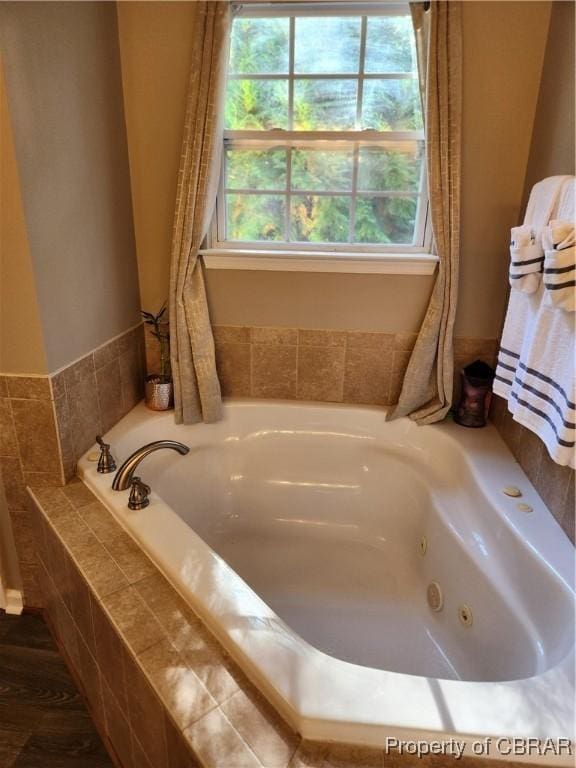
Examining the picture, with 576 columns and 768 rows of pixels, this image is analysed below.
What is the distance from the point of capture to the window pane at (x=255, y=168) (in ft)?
6.66

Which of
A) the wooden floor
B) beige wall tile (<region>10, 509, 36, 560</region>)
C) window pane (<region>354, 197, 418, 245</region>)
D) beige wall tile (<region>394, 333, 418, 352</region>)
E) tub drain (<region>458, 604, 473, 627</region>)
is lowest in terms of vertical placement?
the wooden floor

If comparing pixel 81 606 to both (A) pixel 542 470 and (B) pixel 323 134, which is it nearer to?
(A) pixel 542 470

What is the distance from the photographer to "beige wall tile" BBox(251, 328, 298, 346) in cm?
214

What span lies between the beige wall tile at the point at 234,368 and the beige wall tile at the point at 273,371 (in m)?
0.03

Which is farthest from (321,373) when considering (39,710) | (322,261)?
(39,710)

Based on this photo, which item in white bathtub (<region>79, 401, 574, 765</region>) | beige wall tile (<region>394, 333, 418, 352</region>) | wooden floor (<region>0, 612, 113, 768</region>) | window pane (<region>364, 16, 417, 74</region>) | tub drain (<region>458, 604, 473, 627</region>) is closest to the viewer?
white bathtub (<region>79, 401, 574, 765</region>)

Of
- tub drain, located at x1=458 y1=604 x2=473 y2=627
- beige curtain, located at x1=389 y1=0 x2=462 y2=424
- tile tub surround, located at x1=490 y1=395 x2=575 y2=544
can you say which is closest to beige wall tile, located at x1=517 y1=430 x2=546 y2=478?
tile tub surround, located at x1=490 y1=395 x2=575 y2=544

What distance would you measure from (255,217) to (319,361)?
2.34ft

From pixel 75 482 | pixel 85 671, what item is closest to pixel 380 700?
pixel 85 671

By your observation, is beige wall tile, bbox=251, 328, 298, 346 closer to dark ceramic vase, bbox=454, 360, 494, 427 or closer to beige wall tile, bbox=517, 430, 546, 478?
dark ceramic vase, bbox=454, 360, 494, 427

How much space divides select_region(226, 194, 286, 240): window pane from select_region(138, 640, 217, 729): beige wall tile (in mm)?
1671

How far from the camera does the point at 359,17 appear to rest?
1845 mm

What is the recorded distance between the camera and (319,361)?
216 centimetres

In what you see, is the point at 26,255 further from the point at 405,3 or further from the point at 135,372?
the point at 405,3
